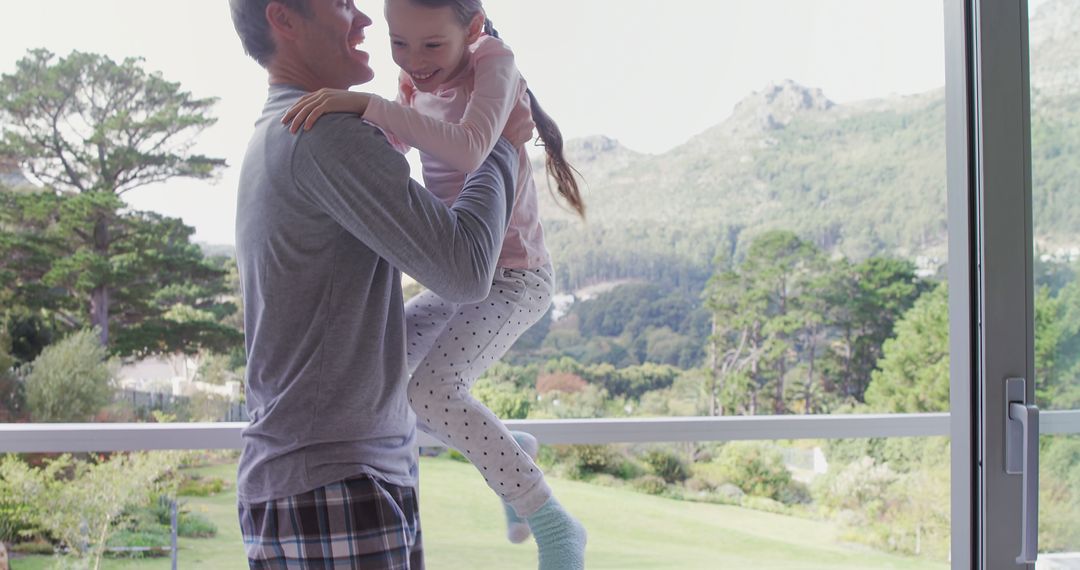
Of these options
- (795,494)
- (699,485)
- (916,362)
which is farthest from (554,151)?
(916,362)

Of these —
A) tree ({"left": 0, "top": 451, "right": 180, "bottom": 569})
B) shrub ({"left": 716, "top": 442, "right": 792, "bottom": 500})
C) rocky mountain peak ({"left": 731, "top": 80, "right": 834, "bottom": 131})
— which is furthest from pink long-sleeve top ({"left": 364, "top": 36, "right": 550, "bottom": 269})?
shrub ({"left": 716, "top": 442, "right": 792, "bottom": 500})

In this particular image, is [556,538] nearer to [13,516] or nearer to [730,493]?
[13,516]

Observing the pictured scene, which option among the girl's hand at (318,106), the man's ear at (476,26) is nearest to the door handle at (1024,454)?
the man's ear at (476,26)

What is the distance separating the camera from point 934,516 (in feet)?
16.2

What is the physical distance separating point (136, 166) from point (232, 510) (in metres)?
1.65

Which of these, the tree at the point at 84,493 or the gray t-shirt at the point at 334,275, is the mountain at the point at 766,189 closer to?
the tree at the point at 84,493

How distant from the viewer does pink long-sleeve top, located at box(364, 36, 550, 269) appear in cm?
131

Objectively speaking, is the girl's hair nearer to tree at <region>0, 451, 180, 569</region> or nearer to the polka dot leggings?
the polka dot leggings

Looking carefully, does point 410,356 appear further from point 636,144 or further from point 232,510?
point 636,144

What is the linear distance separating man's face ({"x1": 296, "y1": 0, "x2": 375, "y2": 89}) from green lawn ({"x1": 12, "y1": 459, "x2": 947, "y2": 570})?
3.16m

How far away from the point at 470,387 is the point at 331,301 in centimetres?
36

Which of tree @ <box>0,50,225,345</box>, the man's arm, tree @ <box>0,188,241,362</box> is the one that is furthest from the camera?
tree @ <box>0,188,241,362</box>

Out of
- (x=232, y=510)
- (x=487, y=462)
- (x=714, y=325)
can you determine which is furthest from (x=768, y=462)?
(x=487, y=462)

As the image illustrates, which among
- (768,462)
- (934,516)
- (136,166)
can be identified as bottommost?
(934,516)
